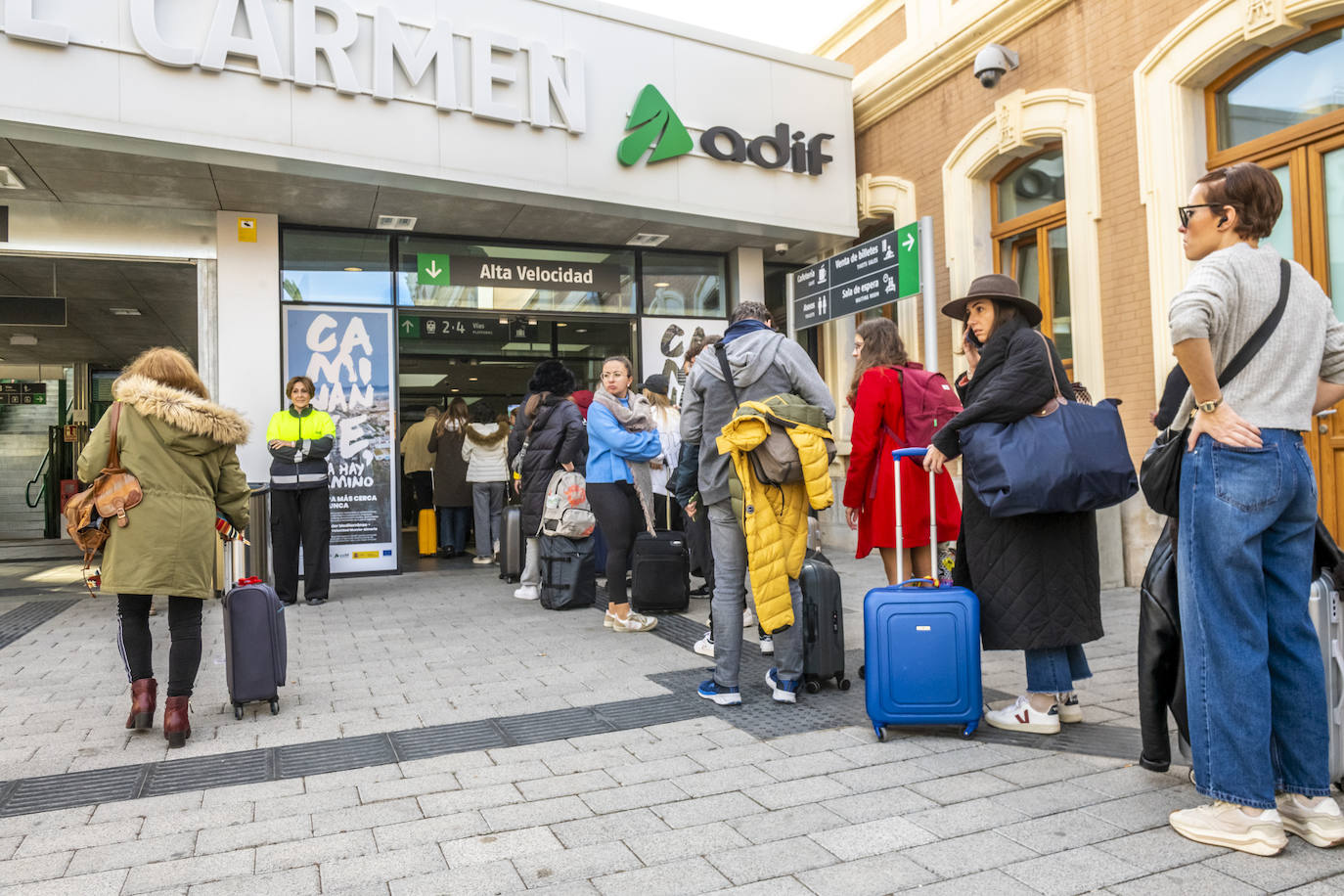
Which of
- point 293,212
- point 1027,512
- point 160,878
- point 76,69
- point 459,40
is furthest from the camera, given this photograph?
point 293,212

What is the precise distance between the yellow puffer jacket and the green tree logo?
222 inches

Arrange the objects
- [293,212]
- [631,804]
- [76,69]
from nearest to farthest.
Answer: [631,804] < [76,69] < [293,212]

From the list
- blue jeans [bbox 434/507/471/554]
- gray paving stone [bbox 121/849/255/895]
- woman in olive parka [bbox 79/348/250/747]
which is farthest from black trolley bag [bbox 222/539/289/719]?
blue jeans [bbox 434/507/471/554]

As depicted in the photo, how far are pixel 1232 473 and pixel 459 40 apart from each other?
7656 mm

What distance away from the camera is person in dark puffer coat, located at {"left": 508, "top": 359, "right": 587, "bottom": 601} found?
7.19 meters

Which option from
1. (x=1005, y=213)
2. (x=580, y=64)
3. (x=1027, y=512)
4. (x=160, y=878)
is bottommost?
(x=160, y=878)

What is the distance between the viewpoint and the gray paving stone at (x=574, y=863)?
261 cm

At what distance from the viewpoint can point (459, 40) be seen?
8344mm

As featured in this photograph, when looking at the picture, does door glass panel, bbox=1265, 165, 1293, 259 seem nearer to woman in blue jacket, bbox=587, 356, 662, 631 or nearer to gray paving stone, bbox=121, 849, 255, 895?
woman in blue jacket, bbox=587, 356, 662, 631

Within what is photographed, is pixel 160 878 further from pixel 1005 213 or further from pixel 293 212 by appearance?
pixel 1005 213

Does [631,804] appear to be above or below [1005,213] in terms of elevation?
below

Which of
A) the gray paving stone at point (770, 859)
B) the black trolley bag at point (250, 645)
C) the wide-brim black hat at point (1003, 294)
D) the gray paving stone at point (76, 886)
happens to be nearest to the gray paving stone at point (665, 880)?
the gray paving stone at point (770, 859)

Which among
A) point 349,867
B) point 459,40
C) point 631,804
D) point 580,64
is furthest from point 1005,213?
point 349,867

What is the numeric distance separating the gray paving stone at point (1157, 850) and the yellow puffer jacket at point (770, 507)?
1.72 m
